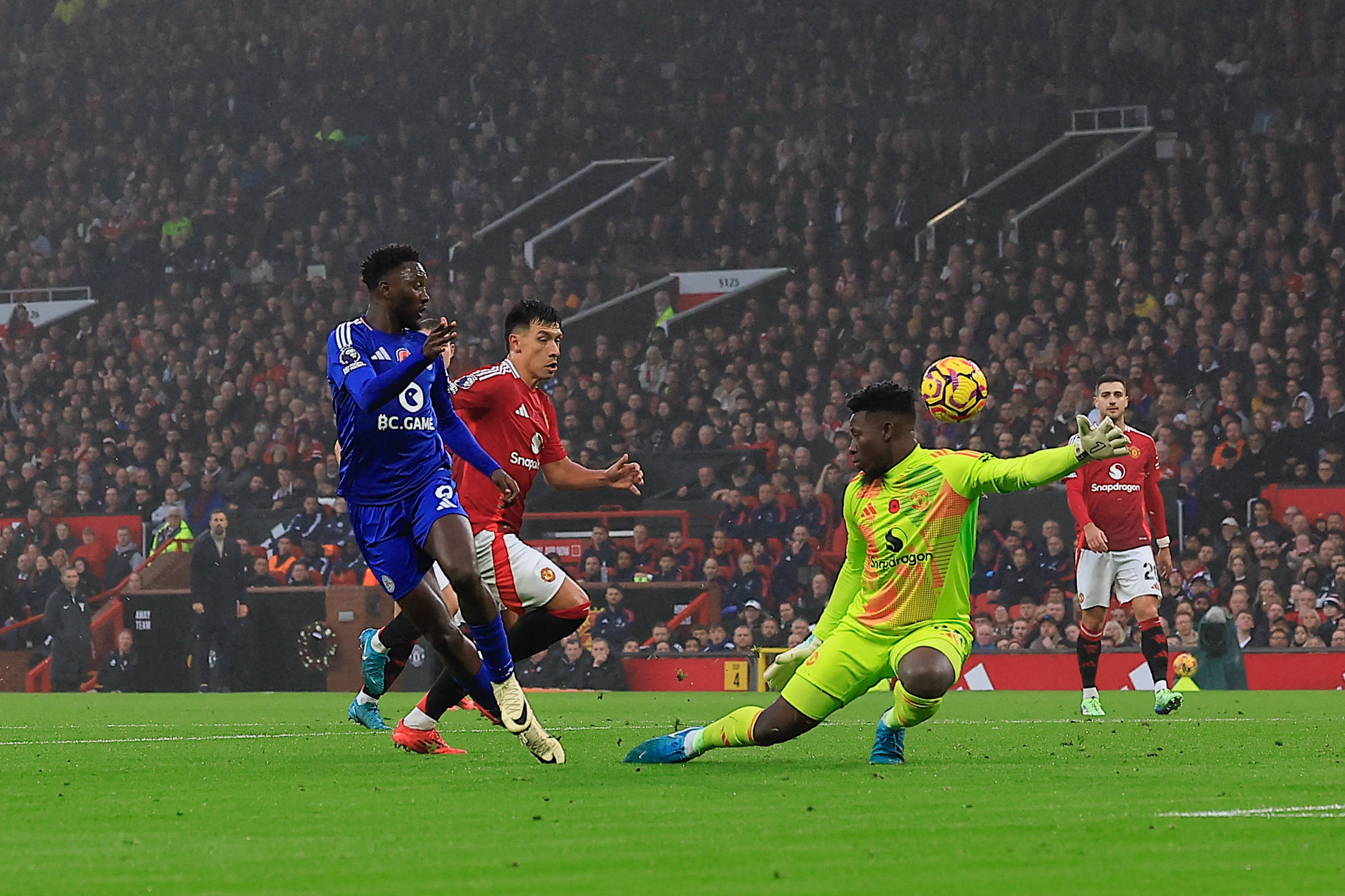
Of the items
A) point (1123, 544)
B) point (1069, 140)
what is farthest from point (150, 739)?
point (1069, 140)

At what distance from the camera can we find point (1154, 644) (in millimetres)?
12922

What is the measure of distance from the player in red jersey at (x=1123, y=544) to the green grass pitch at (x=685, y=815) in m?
3.13

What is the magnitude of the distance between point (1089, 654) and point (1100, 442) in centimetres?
733

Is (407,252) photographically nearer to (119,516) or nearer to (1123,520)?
(1123,520)

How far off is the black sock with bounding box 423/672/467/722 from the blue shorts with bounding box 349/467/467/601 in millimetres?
664

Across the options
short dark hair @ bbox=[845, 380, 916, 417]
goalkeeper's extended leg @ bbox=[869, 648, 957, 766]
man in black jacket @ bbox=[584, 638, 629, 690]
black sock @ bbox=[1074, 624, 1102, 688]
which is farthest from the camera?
man in black jacket @ bbox=[584, 638, 629, 690]

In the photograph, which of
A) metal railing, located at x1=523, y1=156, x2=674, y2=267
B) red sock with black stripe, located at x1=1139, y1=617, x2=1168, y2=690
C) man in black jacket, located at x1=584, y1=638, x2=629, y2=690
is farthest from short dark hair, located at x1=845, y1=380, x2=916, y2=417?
metal railing, located at x1=523, y1=156, x2=674, y2=267

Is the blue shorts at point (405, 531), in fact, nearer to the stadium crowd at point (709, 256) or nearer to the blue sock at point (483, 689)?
the blue sock at point (483, 689)

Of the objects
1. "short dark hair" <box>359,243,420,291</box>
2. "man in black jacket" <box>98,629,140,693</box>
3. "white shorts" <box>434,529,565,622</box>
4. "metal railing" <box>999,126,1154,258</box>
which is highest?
"metal railing" <box>999,126,1154,258</box>

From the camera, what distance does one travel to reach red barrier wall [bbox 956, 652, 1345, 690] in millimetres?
16859

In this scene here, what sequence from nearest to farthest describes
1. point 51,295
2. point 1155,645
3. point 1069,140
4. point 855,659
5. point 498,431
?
point 855,659 → point 498,431 → point 1155,645 → point 1069,140 → point 51,295

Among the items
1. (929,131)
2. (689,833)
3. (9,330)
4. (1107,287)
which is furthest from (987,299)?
(689,833)

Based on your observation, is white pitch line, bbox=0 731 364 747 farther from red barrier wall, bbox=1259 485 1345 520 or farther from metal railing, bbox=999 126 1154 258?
metal railing, bbox=999 126 1154 258

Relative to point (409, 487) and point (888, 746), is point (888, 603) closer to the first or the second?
point (888, 746)
